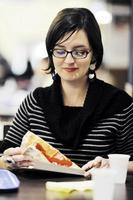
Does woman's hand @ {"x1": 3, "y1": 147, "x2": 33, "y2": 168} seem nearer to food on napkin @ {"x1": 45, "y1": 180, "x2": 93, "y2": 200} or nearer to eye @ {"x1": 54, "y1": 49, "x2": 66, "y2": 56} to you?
food on napkin @ {"x1": 45, "y1": 180, "x2": 93, "y2": 200}

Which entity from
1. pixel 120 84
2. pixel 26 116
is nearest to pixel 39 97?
pixel 26 116

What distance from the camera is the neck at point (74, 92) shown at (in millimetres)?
1710

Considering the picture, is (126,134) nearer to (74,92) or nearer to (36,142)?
(74,92)

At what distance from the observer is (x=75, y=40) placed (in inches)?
62.9

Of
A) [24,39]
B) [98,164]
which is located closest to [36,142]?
[98,164]

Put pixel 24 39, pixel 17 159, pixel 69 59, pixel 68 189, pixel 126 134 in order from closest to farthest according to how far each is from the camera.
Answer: pixel 68 189, pixel 17 159, pixel 69 59, pixel 126 134, pixel 24 39

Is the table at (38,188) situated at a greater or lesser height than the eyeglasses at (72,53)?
lesser

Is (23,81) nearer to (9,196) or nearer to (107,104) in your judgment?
(107,104)

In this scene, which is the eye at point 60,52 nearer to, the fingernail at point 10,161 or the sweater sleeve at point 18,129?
the sweater sleeve at point 18,129

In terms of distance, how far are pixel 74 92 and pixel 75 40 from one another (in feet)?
0.73

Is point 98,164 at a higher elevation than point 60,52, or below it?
below

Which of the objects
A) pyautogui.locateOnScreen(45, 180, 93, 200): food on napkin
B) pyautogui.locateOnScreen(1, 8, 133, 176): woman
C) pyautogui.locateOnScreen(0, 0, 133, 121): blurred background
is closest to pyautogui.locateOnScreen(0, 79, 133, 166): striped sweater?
pyautogui.locateOnScreen(1, 8, 133, 176): woman

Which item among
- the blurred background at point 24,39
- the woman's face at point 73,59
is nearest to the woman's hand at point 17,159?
the woman's face at point 73,59

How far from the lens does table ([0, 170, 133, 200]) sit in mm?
1127
